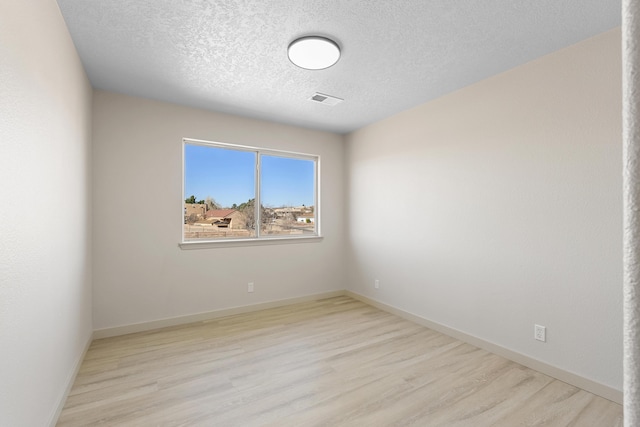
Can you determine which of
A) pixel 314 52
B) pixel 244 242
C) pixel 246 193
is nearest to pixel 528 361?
pixel 314 52

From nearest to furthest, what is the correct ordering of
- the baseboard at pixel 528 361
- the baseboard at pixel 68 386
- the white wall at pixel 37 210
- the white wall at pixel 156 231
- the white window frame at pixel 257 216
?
the white wall at pixel 37 210
the baseboard at pixel 68 386
the baseboard at pixel 528 361
the white wall at pixel 156 231
the white window frame at pixel 257 216

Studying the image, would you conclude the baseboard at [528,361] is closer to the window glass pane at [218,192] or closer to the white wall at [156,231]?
the white wall at [156,231]

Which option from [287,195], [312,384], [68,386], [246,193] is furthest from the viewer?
[287,195]

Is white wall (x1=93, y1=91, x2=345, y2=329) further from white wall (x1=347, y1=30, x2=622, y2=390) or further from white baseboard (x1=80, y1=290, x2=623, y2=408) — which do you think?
white wall (x1=347, y1=30, x2=622, y2=390)

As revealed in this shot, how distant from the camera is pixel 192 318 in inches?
138

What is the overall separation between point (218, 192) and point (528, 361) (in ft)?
11.6

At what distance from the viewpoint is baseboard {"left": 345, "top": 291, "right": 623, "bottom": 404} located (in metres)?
2.11

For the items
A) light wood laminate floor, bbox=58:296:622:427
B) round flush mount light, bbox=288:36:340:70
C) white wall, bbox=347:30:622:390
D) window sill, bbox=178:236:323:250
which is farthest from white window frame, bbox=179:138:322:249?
round flush mount light, bbox=288:36:340:70

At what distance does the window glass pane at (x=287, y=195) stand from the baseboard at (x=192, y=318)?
3.01 feet

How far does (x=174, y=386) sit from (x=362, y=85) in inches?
116

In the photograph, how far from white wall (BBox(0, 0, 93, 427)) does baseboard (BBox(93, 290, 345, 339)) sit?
2.17ft

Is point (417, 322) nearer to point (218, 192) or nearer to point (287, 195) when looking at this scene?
point (287, 195)

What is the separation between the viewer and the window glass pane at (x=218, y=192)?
3.65 metres

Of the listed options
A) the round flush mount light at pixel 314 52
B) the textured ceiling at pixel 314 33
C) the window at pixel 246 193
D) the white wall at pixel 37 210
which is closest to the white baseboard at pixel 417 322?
the white wall at pixel 37 210
